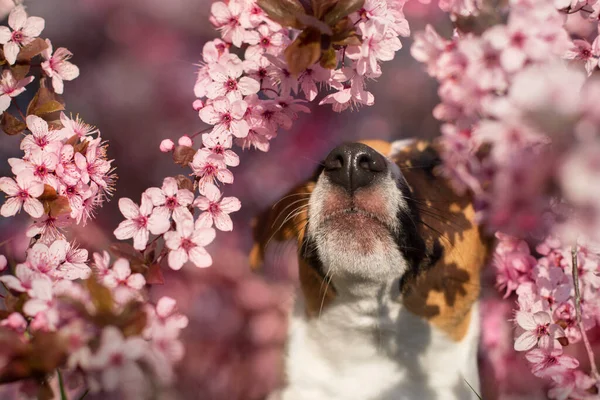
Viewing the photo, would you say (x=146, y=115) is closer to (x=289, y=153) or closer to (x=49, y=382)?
(x=289, y=153)

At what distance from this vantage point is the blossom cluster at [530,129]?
0.68 metres

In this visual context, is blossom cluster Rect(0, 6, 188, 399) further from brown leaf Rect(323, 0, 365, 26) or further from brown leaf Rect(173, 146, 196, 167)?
brown leaf Rect(323, 0, 365, 26)

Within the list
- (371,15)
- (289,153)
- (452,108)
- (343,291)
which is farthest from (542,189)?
(289,153)

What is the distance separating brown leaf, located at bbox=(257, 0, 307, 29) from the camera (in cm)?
92

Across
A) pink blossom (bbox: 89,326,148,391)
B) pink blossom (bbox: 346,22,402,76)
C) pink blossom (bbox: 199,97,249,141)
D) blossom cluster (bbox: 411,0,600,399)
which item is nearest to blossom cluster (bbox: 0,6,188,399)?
pink blossom (bbox: 89,326,148,391)

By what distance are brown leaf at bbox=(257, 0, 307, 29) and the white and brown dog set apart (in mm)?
397

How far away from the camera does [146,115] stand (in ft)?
6.03

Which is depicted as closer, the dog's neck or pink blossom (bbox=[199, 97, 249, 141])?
pink blossom (bbox=[199, 97, 249, 141])

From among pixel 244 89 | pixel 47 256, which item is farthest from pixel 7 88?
pixel 244 89

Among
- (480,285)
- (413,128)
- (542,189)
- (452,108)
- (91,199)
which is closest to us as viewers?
(542,189)

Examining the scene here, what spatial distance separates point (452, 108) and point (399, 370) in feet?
3.05

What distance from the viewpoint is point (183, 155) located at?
1.08 m

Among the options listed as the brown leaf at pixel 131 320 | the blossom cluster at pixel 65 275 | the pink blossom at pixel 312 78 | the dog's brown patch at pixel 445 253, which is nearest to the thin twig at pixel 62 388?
the blossom cluster at pixel 65 275

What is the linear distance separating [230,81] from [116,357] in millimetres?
549
